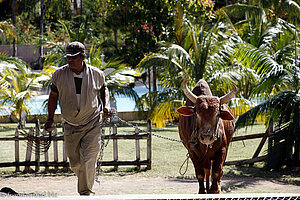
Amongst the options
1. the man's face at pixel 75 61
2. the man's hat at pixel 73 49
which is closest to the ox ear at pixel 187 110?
the man's face at pixel 75 61

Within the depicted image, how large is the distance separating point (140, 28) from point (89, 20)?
2166 cm

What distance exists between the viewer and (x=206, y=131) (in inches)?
241

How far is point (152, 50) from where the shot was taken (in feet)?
67.7

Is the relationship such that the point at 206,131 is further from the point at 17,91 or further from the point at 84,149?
the point at 17,91

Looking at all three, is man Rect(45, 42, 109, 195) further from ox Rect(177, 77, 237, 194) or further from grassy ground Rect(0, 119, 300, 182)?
grassy ground Rect(0, 119, 300, 182)

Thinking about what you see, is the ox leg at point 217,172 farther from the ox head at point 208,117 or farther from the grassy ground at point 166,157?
the grassy ground at point 166,157

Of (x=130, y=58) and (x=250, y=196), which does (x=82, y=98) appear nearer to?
(x=250, y=196)

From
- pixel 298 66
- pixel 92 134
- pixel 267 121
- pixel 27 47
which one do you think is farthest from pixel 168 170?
pixel 27 47

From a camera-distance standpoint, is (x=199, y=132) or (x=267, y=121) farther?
(x=267, y=121)

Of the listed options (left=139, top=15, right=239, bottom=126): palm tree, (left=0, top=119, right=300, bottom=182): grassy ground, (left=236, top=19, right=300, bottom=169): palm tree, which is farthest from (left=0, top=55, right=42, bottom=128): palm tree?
(left=236, top=19, right=300, bottom=169): palm tree

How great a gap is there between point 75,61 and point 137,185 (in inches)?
149

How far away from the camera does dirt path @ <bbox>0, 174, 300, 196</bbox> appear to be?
8.52 m

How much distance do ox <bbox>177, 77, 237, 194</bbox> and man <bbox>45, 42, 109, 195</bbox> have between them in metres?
1.29

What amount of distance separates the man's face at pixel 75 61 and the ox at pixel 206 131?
5.11 feet
